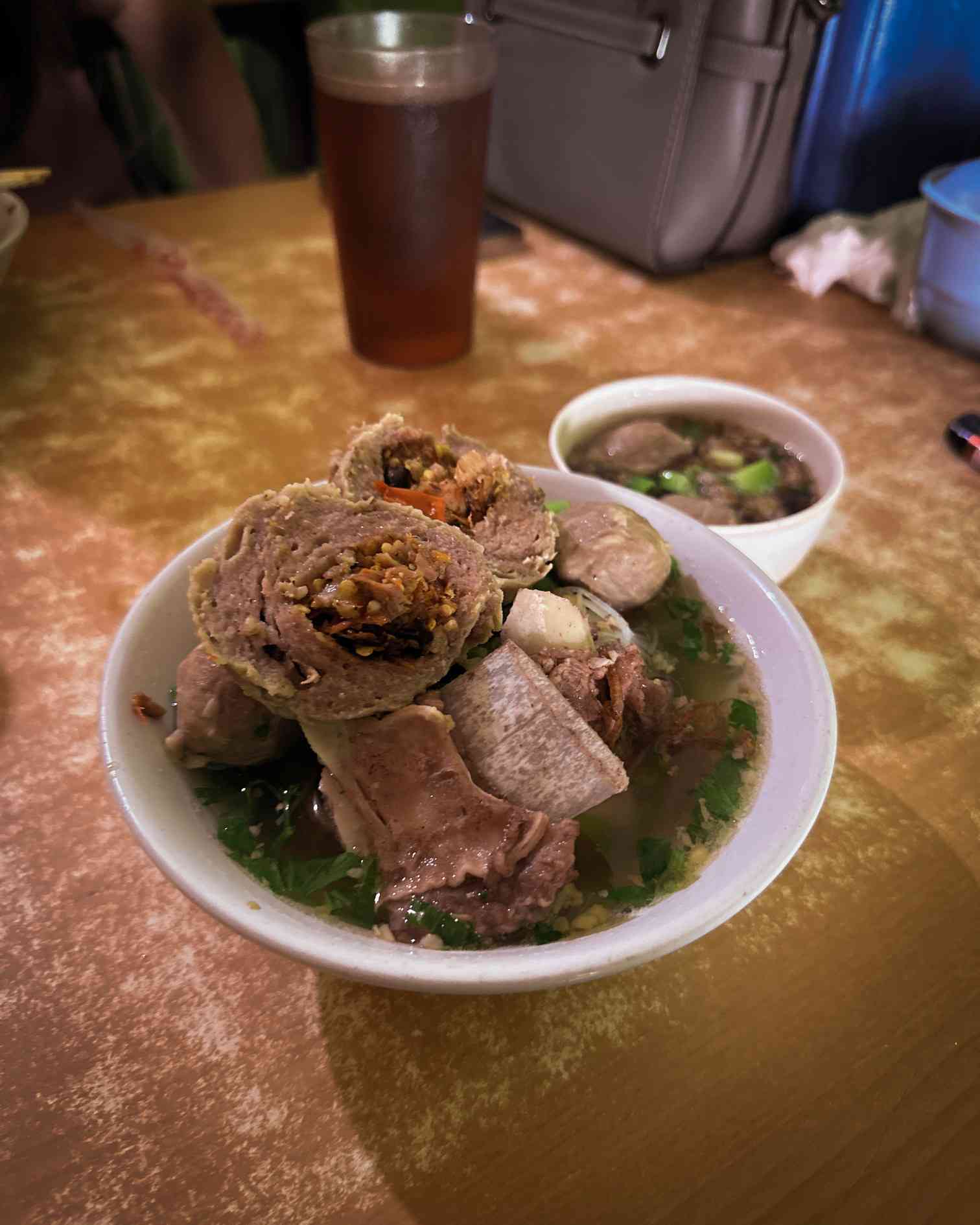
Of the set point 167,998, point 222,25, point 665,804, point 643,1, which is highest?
point 643,1

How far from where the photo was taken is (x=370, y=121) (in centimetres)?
131

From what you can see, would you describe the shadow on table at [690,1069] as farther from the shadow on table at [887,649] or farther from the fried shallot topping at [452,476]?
the fried shallot topping at [452,476]

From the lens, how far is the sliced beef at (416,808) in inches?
24.4

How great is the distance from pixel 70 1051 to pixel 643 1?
1905 mm

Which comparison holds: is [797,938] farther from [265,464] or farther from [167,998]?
[265,464]

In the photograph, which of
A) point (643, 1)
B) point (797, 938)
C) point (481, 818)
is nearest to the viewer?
point (481, 818)

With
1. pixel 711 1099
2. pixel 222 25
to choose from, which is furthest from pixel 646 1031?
pixel 222 25

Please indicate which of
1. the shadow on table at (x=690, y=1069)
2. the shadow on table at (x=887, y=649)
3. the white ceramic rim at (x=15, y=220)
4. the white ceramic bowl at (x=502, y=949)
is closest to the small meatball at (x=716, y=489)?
the shadow on table at (x=887, y=649)

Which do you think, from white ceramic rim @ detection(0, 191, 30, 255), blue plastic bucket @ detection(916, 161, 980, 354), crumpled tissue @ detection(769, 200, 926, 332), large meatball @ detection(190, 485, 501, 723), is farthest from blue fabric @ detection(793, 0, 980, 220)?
large meatball @ detection(190, 485, 501, 723)

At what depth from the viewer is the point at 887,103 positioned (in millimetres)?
1847

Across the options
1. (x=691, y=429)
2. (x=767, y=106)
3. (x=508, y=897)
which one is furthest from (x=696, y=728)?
(x=767, y=106)

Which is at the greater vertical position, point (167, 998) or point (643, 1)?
point (643, 1)

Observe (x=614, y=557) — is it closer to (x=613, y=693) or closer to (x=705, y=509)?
(x=613, y=693)

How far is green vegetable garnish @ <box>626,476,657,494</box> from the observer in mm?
1164
